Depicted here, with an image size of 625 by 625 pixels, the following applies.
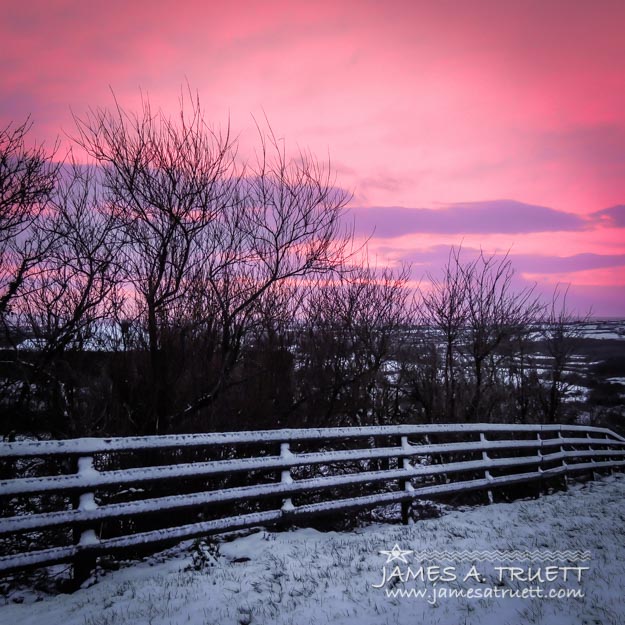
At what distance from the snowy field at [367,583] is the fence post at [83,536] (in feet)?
0.52

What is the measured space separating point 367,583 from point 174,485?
300 cm

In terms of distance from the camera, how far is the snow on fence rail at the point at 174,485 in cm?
375

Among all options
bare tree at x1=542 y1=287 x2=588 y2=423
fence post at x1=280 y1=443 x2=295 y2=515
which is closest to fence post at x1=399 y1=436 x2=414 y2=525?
fence post at x1=280 y1=443 x2=295 y2=515

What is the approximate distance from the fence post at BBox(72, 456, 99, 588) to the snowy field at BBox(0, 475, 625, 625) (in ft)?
0.52

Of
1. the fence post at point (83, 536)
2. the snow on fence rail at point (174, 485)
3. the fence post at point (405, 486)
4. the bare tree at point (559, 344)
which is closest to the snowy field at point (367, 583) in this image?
the fence post at point (83, 536)

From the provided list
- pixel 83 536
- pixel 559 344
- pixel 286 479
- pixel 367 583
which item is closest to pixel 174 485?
pixel 286 479

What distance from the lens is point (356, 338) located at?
10172mm

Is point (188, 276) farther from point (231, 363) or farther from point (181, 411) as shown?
point (181, 411)

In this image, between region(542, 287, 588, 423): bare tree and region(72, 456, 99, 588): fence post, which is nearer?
region(72, 456, 99, 588): fence post

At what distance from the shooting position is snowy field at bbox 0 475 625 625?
3.43 m

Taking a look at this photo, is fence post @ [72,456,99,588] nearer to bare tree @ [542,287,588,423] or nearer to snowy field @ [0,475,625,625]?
snowy field @ [0,475,625,625]

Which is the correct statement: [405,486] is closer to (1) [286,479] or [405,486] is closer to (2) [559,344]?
(1) [286,479]

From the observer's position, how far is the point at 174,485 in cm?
593

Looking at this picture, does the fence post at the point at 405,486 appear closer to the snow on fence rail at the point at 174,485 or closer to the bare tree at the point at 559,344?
the snow on fence rail at the point at 174,485
